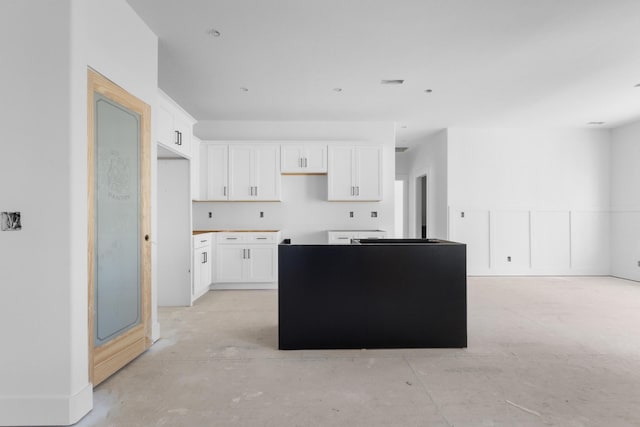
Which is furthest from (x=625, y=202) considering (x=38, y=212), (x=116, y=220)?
(x=38, y=212)

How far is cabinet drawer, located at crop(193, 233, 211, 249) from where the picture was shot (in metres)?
4.50

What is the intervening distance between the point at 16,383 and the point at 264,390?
1426 mm

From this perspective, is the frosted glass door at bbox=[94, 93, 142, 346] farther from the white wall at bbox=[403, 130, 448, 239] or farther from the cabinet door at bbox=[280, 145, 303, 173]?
the white wall at bbox=[403, 130, 448, 239]

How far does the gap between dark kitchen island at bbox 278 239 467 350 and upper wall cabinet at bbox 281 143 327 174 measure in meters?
2.81

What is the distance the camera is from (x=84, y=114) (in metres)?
2.03

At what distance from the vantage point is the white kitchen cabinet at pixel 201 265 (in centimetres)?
450

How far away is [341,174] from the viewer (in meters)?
5.60

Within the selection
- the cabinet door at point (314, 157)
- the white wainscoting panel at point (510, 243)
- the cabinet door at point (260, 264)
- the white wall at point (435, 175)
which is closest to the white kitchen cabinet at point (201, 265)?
the cabinet door at point (260, 264)

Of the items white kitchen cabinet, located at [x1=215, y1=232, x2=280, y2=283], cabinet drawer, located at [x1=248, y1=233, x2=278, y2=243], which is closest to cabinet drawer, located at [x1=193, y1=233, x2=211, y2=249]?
white kitchen cabinet, located at [x1=215, y1=232, x2=280, y2=283]

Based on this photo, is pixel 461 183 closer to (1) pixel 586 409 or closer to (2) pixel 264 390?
(1) pixel 586 409

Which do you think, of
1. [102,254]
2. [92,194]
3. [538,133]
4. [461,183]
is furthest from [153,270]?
[538,133]

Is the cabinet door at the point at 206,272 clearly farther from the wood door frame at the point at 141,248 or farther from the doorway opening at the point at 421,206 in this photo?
the doorway opening at the point at 421,206

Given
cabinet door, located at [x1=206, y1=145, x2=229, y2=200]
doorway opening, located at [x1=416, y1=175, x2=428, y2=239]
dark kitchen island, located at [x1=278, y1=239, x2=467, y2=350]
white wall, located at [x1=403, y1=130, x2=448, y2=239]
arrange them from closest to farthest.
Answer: dark kitchen island, located at [x1=278, y1=239, x2=467, y2=350] → cabinet door, located at [x1=206, y1=145, x2=229, y2=200] → white wall, located at [x1=403, y1=130, x2=448, y2=239] → doorway opening, located at [x1=416, y1=175, x2=428, y2=239]

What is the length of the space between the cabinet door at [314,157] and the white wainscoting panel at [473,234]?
274 cm
